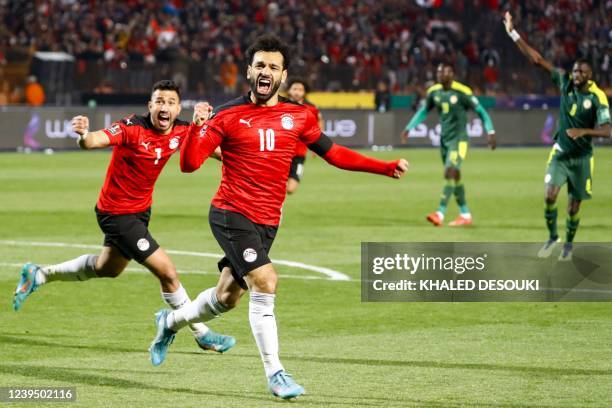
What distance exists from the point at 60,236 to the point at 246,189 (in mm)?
9981

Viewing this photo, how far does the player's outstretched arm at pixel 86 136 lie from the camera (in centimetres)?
883

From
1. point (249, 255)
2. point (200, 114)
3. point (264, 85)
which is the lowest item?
point (249, 255)

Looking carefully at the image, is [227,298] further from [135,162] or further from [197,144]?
[135,162]

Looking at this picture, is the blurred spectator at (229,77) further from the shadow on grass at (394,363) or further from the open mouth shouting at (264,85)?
the open mouth shouting at (264,85)

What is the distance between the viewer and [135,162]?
10.1m

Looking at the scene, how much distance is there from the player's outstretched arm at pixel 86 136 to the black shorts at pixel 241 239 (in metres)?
1.13

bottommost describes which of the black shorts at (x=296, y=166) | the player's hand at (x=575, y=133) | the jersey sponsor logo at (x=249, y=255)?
the black shorts at (x=296, y=166)

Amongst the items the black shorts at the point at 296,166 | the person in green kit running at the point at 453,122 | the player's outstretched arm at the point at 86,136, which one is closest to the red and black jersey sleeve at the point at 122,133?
the player's outstretched arm at the point at 86,136

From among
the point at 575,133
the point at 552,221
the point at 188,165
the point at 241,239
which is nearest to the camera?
the point at 188,165

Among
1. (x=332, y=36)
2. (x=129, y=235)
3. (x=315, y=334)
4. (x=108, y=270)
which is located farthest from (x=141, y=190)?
(x=332, y=36)

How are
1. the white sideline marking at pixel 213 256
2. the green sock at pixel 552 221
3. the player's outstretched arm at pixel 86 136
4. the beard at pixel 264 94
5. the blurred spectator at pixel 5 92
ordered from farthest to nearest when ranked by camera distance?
the blurred spectator at pixel 5 92 → the green sock at pixel 552 221 → the white sideline marking at pixel 213 256 → the player's outstretched arm at pixel 86 136 → the beard at pixel 264 94

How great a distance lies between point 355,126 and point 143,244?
29.6 metres

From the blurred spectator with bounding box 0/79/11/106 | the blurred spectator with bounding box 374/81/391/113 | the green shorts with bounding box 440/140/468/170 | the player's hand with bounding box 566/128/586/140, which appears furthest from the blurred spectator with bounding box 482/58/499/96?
the player's hand with bounding box 566/128/586/140

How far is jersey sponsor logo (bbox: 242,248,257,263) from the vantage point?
Result: 26.9 feet
